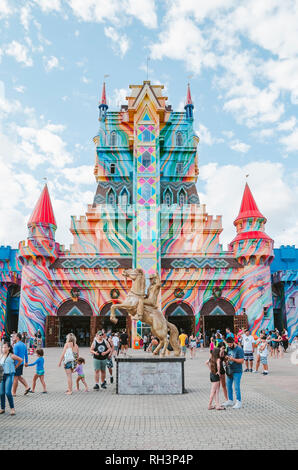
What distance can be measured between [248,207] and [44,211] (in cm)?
2023

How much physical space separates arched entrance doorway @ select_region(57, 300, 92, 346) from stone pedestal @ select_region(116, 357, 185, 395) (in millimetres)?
23903

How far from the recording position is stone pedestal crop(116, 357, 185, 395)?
11.2 m

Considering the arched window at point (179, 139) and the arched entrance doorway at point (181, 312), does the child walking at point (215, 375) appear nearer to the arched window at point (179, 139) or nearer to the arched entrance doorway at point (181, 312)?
the arched entrance doorway at point (181, 312)

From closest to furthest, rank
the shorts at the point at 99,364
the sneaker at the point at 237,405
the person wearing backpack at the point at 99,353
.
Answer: the sneaker at the point at 237,405, the person wearing backpack at the point at 99,353, the shorts at the point at 99,364

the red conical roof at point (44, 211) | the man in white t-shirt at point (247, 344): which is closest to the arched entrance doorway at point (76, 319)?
the red conical roof at point (44, 211)

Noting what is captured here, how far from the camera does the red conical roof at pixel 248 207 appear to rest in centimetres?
3669

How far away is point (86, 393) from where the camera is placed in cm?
1138

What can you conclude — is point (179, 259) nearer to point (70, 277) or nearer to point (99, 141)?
point (70, 277)

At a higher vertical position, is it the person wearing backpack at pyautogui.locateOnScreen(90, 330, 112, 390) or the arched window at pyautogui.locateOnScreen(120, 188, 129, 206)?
the arched window at pyautogui.locateOnScreen(120, 188, 129, 206)

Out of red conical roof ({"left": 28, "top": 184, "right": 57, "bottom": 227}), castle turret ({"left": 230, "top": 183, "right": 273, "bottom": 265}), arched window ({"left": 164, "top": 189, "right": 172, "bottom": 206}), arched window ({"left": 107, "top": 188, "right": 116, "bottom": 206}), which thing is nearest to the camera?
castle turret ({"left": 230, "top": 183, "right": 273, "bottom": 265})

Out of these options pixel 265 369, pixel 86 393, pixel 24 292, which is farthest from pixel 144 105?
pixel 86 393

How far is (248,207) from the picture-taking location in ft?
123

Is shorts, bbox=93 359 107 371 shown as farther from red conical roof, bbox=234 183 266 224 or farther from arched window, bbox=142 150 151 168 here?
arched window, bbox=142 150 151 168

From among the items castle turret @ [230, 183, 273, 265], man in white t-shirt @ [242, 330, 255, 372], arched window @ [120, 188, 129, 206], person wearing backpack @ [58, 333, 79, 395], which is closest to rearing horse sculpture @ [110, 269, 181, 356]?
person wearing backpack @ [58, 333, 79, 395]
